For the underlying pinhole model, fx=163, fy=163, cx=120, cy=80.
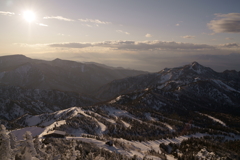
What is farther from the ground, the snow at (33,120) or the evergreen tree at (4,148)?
the evergreen tree at (4,148)

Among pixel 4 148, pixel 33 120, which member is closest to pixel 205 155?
pixel 4 148

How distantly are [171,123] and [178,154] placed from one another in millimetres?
65786

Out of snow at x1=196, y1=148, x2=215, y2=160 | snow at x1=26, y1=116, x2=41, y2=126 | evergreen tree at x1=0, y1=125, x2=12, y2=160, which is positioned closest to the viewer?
evergreen tree at x1=0, y1=125, x2=12, y2=160

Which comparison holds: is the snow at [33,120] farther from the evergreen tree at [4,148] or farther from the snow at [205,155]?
the evergreen tree at [4,148]

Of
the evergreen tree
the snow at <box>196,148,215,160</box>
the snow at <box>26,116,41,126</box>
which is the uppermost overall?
the evergreen tree

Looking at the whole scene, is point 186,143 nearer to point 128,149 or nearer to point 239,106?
point 128,149

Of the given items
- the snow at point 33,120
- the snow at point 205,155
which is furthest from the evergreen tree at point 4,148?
the snow at point 33,120

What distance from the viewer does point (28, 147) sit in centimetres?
1352

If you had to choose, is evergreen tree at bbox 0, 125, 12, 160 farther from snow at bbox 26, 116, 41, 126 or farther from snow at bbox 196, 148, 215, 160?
snow at bbox 26, 116, 41, 126

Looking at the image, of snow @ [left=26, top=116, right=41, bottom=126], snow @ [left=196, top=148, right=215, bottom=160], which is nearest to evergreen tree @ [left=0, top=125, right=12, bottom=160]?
snow @ [left=196, top=148, right=215, bottom=160]

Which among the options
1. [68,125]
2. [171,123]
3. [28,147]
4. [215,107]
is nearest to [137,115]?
[171,123]

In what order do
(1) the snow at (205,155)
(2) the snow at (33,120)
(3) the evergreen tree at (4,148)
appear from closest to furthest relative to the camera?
(3) the evergreen tree at (4,148) → (1) the snow at (205,155) → (2) the snow at (33,120)

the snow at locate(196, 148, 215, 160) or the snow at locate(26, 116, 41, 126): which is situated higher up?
the snow at locate(196, 148, 215, 160)

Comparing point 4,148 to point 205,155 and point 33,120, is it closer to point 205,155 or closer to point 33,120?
point 205,155
